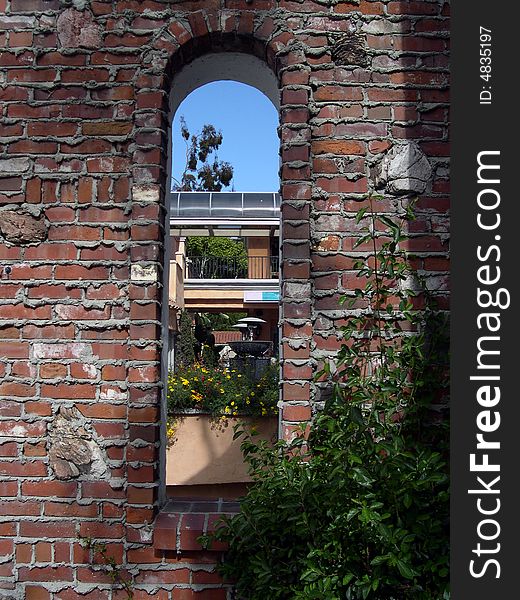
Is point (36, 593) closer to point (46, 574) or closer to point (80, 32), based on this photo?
point (46, 574)

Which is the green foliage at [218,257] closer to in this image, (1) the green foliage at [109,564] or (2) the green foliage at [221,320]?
(2) the green foliage at [221,320]

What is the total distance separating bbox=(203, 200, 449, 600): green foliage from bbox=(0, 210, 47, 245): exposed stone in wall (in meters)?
1.37

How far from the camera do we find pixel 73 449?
8.63 ft

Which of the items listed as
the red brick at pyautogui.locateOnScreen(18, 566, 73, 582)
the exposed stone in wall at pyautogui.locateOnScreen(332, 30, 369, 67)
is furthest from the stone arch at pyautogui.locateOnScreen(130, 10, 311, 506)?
the red brick at pyautogui.locateOnScreen(18, 566, 73, 582)

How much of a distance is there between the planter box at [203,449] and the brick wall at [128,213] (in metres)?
3.34

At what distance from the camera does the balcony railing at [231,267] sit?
65.6 feet

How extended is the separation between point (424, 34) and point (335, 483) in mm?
2034

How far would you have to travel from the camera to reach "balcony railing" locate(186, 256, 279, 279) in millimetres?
19984

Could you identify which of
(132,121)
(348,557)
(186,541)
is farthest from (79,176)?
(348,557)

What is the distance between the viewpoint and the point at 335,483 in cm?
212

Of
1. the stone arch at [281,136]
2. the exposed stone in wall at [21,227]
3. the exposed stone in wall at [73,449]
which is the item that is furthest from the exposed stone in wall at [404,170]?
the exposed stone in wall at [73,449]

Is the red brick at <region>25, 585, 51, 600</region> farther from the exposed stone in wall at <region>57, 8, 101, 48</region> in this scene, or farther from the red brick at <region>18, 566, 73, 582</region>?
the exposed stone in wall at <region>57, 8, 101, 48</region>

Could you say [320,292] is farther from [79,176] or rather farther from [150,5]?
[150,5]

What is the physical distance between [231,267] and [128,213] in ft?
67.0
